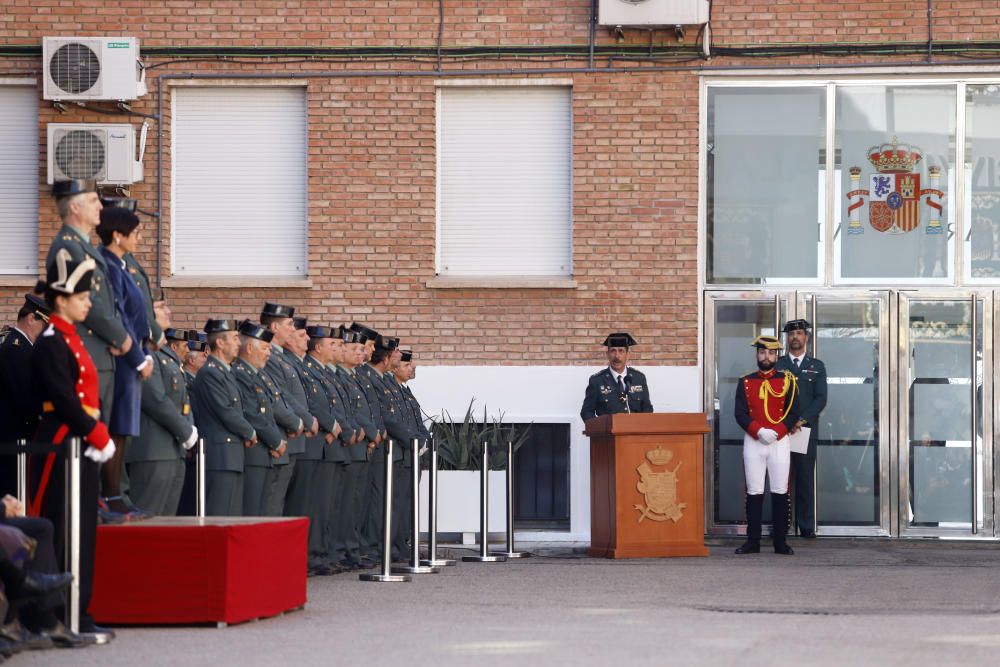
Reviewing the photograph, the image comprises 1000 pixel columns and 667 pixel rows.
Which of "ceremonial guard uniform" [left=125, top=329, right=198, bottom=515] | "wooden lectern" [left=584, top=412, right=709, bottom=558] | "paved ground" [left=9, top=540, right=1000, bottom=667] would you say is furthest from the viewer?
"wooden lectern" [left=584, top=412, right=709, bottom=558]

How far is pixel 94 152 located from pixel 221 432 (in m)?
6.32

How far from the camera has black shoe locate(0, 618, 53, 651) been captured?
313 inches

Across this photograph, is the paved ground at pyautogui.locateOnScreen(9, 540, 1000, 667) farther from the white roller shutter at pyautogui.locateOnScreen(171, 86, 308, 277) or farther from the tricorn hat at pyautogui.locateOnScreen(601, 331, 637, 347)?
the white roller shutter at pyautogui.locateOnScreen(171, 86, 308, 277)

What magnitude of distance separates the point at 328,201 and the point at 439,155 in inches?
46.9

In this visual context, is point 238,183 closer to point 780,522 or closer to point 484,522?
point 484,522

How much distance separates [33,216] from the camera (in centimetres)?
1814

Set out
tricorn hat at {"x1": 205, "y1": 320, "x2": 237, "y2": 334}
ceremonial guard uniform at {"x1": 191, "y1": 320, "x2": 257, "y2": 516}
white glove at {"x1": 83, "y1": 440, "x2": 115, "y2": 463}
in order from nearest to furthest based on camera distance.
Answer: white glove at {"x1": 83, "y1": 440, "x2": 115, "y2": 463}
ceremonial guard uniform at {"x1": 191, "y1": 320, "x2": 257, "y2": 516}
tricorn hat at {"x1": 205, "y1": 320, "x2": 237, "y2": 334}

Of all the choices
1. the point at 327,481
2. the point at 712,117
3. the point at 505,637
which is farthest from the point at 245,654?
the point at 712,117

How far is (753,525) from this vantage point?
1627 cm

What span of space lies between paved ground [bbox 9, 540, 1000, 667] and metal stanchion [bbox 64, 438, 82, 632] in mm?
282

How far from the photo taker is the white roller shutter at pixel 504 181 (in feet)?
58.7

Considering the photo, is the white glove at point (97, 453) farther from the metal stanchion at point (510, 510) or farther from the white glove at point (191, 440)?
the metal stanchion at point (510, 510)

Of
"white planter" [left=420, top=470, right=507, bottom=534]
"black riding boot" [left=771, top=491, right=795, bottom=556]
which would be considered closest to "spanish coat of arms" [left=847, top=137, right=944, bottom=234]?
"black riding boot" [left=771, top=491, right=795, bottom=556]

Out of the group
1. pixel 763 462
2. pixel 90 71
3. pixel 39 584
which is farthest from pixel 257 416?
pixel 90 71
